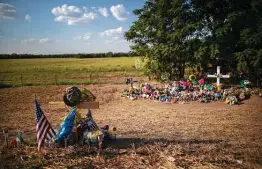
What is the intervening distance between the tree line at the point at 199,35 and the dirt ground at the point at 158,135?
15.7 ft

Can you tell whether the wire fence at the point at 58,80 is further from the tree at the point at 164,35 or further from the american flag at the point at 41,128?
the american flag at the point at 41,128

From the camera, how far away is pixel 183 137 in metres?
A: 10.3

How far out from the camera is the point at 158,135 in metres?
10.7

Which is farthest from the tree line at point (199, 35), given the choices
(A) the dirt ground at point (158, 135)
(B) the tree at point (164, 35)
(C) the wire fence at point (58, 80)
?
(C) the wire fence at point (58, 80)

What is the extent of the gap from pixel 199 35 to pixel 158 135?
14.9 metres

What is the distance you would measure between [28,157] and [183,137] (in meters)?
6.02

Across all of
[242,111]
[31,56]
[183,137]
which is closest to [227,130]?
[183,137]

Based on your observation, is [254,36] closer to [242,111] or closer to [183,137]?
[242,111]

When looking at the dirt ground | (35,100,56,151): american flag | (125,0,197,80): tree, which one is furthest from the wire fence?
(35,100,56,151): american flag

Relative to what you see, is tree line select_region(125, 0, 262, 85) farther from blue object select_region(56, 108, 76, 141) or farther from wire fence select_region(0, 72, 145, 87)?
blue object select_region(56, 108, 76, 141)

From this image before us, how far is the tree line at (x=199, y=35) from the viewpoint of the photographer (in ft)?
66.8

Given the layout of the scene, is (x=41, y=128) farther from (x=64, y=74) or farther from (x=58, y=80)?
(x=64, y=74)

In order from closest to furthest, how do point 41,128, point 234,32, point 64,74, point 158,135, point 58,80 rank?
point 41,128
point 158,135
point 234,32
point 58,80
point 64,74

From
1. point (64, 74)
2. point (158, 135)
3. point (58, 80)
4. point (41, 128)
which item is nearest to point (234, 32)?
point (158, 135)
